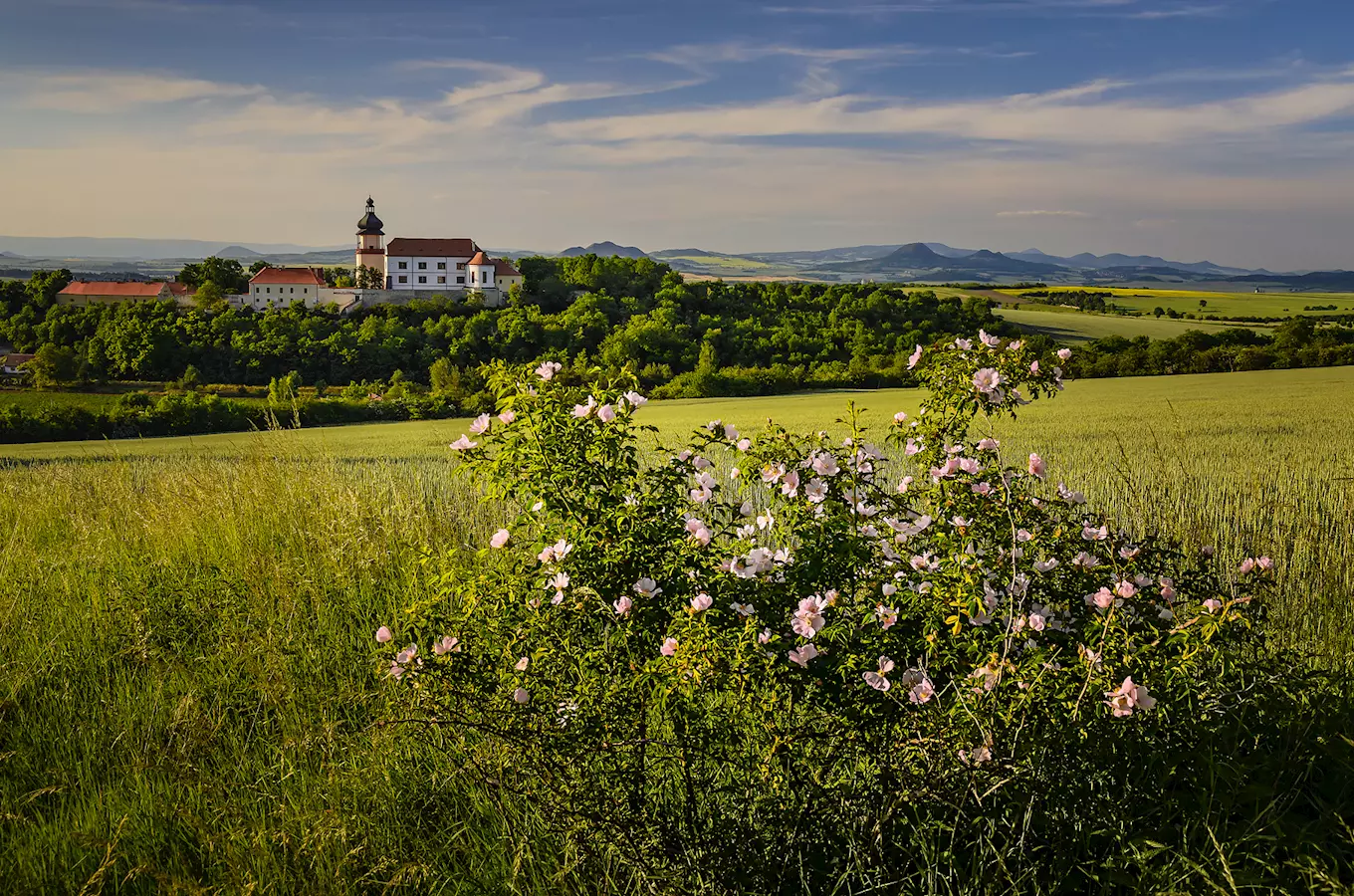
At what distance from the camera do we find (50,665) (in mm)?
4895

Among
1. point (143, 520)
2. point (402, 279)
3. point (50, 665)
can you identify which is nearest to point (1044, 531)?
point (50, 665)

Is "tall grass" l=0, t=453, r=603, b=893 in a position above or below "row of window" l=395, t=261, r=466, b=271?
below

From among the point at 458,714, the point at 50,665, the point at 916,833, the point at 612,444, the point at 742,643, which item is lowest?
the point at 50,665

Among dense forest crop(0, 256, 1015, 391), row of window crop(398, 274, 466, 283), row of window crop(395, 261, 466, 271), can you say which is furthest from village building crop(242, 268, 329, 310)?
row of window crop(395, 261, 466, 271)

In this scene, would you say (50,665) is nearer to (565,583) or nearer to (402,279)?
(565,583)

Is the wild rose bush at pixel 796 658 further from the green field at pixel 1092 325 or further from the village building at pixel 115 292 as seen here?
the village building at pixel 115 292

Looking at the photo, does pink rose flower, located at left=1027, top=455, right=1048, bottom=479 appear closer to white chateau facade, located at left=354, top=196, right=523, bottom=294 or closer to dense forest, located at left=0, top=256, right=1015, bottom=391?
dense forest, located at left=0, top=256, right=1015, bottom=391

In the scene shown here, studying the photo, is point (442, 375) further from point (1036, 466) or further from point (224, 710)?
point (1036, 466)

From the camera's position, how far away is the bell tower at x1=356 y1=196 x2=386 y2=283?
421 ft

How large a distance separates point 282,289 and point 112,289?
2104cm

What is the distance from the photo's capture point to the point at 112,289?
11994cm

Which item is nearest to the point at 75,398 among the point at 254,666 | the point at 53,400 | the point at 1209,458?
the point at 53,400

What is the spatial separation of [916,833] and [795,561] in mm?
981

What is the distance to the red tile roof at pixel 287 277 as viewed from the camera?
396 ft
